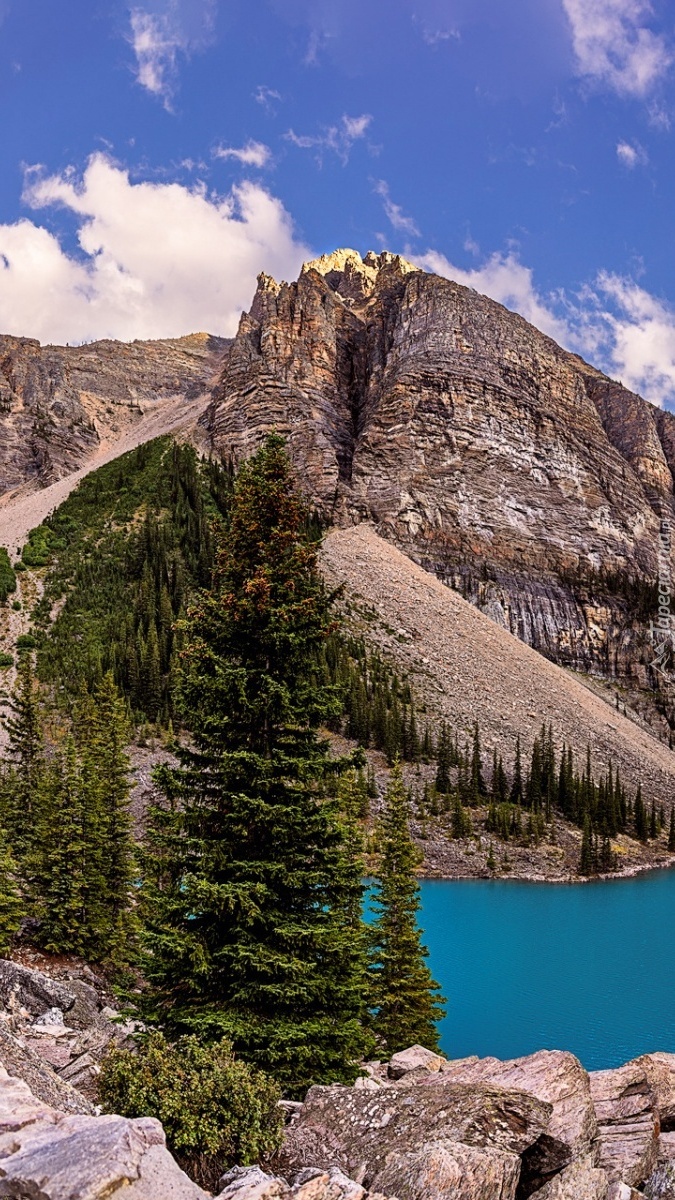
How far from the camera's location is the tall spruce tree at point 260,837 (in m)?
10.4

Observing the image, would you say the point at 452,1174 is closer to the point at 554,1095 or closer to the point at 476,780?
the point at 554,1095

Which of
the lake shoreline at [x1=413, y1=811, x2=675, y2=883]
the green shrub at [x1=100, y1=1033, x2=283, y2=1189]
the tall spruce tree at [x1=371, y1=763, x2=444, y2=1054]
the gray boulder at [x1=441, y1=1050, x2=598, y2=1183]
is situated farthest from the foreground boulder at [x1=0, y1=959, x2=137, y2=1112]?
the lake shoreline at [x1=413, y1=811, x2=675, y2=883]

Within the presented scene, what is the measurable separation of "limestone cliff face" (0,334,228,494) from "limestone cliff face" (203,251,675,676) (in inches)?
1394

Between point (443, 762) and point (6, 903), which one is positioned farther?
point (443, 762)

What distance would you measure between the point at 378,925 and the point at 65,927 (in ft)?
35.9

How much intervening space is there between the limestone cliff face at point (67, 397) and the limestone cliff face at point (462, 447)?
1394 inches

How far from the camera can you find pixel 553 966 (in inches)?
1359

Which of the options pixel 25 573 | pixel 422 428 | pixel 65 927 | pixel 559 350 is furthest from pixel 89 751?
pixel 559 350

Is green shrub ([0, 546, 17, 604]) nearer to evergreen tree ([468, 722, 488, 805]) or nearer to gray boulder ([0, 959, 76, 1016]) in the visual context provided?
evergreen tree ([468, 722, 488, 805])

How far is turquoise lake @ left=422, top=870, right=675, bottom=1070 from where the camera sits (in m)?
25.4

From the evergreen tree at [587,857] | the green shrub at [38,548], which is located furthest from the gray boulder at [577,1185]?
the green shrub at [38,548]

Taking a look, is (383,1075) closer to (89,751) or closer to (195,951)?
(195,951)

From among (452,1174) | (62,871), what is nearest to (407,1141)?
(452,1174)

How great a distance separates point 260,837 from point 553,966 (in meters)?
28.8
